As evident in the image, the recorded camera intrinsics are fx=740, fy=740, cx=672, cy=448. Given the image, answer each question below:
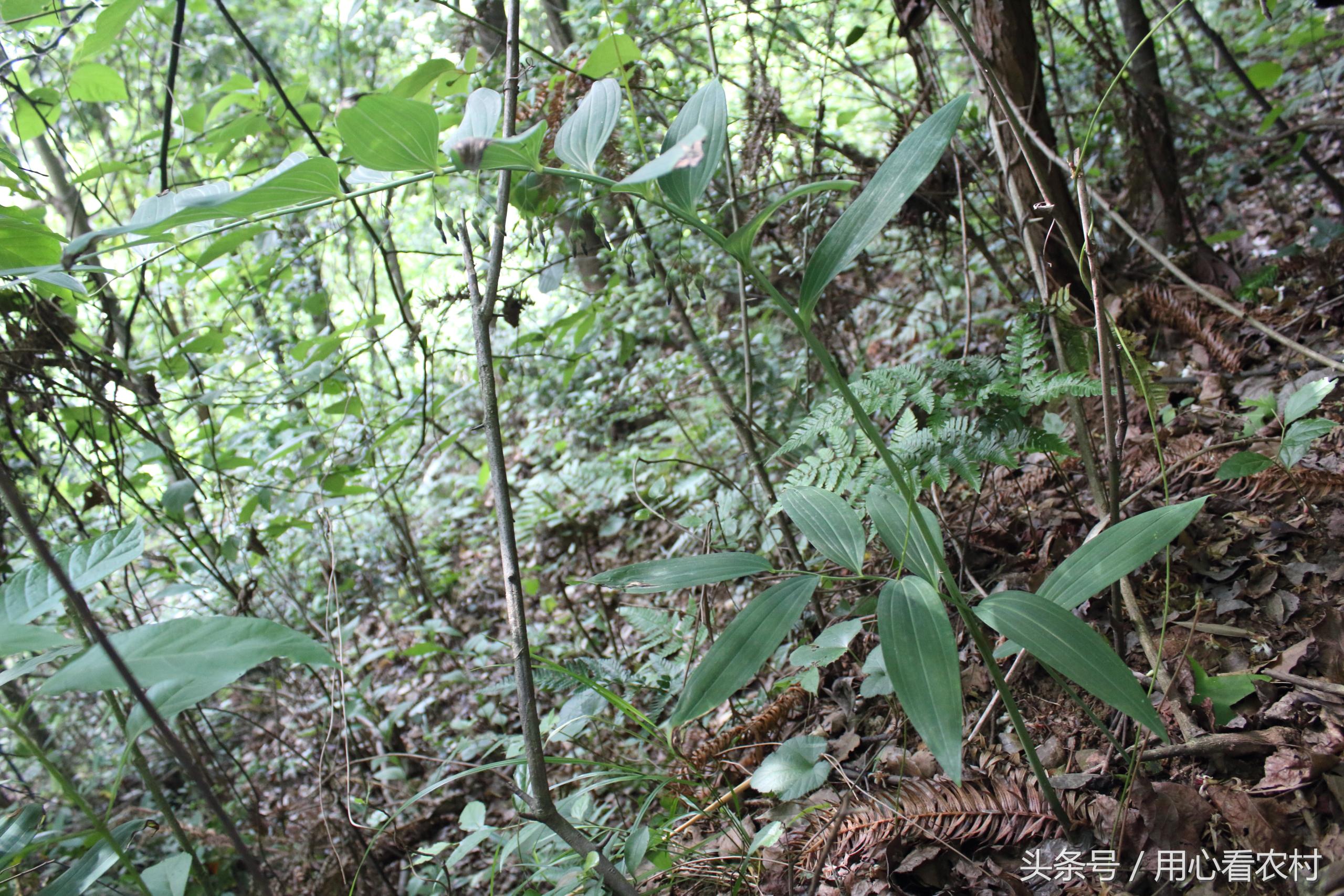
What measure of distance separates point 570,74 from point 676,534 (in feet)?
6.38

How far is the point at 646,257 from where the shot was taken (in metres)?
2.26

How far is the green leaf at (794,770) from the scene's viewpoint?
55.7 inches

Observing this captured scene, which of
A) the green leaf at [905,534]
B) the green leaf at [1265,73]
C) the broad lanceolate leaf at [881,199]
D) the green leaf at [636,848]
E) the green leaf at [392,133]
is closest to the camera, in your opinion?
the green leaf at [392,133]

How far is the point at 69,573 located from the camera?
1.13 metres

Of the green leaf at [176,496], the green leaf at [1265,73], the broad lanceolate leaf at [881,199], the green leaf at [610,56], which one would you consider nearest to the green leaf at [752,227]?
the broad lanceolate leaf at [881,199]

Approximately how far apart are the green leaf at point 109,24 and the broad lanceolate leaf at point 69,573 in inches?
56.7

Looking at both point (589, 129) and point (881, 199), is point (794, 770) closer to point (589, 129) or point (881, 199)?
point (881, 199)

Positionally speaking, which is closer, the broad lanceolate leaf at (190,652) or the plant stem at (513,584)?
the broad lanceolate leaf at (190,652)

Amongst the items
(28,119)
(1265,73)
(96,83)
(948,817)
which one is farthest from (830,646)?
(1265,73)

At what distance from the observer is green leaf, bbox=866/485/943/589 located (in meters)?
1.14

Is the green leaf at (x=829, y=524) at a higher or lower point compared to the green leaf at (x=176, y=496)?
lower

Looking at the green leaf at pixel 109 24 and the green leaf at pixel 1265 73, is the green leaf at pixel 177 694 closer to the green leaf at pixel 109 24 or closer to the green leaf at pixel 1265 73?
the green leaf at pixel 109 24

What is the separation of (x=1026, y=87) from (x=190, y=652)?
2827mm

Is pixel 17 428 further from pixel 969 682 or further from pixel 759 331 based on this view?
pixel 969 682
